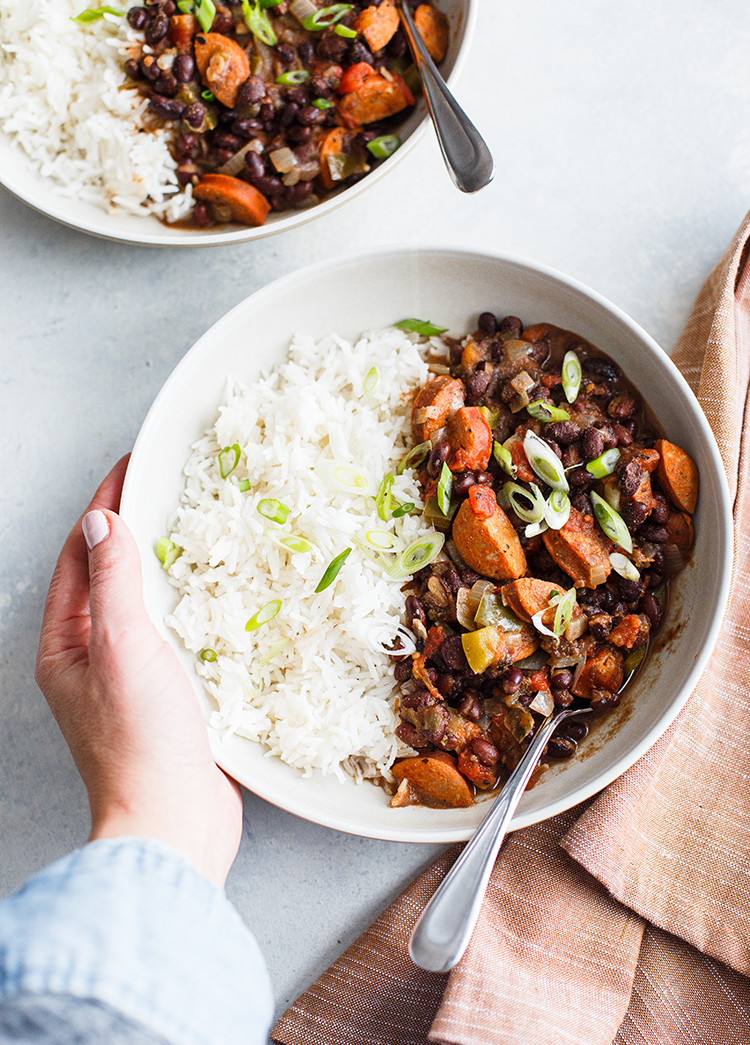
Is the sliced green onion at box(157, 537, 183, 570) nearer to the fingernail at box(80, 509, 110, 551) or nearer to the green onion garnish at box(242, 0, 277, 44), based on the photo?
the fingernail at box(80, 509, 110, 551)

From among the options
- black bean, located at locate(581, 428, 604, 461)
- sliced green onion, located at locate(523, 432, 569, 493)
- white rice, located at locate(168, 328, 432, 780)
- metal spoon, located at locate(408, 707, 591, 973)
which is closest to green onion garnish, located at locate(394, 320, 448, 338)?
white rice, located at locate(168, 328, 432, 780)

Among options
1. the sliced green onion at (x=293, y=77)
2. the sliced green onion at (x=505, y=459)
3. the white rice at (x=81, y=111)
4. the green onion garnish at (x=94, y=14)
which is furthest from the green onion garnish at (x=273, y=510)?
the green onion garnish at (x=94, y=14)

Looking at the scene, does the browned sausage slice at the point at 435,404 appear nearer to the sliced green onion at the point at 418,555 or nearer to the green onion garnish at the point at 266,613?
the sliced green onion at the point at 418,555

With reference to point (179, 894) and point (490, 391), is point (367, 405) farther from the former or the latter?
point (179, 894)

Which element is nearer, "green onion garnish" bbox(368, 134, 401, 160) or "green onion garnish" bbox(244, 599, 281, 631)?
"green onion garnish" bbox(244, 599, 281, 631)

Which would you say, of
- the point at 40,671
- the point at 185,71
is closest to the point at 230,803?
the point at 40,671

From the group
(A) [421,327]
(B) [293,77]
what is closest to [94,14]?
(B) [293,77]
